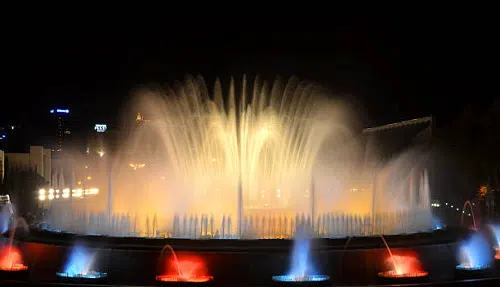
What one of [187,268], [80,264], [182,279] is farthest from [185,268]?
[80,264]

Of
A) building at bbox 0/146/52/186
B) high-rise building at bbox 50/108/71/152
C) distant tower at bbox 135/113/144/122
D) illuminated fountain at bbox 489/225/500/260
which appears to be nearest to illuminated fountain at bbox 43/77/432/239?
illuminated fountain at bbox 489/225/500/260

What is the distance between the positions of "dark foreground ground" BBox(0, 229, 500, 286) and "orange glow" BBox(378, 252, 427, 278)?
12 cm

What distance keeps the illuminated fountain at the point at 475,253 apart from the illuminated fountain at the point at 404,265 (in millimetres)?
1122

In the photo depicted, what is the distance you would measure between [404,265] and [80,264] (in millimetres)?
7762

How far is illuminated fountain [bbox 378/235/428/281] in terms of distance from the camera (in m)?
13.9

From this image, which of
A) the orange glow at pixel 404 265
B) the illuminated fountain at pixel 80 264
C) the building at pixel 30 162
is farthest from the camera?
the building at pixel 30 162

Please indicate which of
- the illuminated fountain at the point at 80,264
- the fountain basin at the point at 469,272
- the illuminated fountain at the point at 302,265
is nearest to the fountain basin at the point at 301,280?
the illuminated fountain at the point at 302,265

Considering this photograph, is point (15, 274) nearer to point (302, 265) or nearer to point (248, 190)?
point (302, 265)

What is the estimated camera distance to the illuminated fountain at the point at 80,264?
14000mm

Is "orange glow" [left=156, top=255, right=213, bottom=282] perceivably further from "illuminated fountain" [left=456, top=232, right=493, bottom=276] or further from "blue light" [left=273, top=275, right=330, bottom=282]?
"illuminated fountain" [left=456, top=232, right=493, bottom=276]

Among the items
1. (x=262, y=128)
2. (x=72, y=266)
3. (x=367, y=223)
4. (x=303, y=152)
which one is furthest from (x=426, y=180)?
(x=72, y=266)

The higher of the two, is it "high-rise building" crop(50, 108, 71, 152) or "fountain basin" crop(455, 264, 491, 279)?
"high-rise building" crop(50, 108, 71, 152)

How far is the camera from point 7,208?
30.2m

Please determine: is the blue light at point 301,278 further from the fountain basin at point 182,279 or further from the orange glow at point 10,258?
the orange glow at point 10,258
